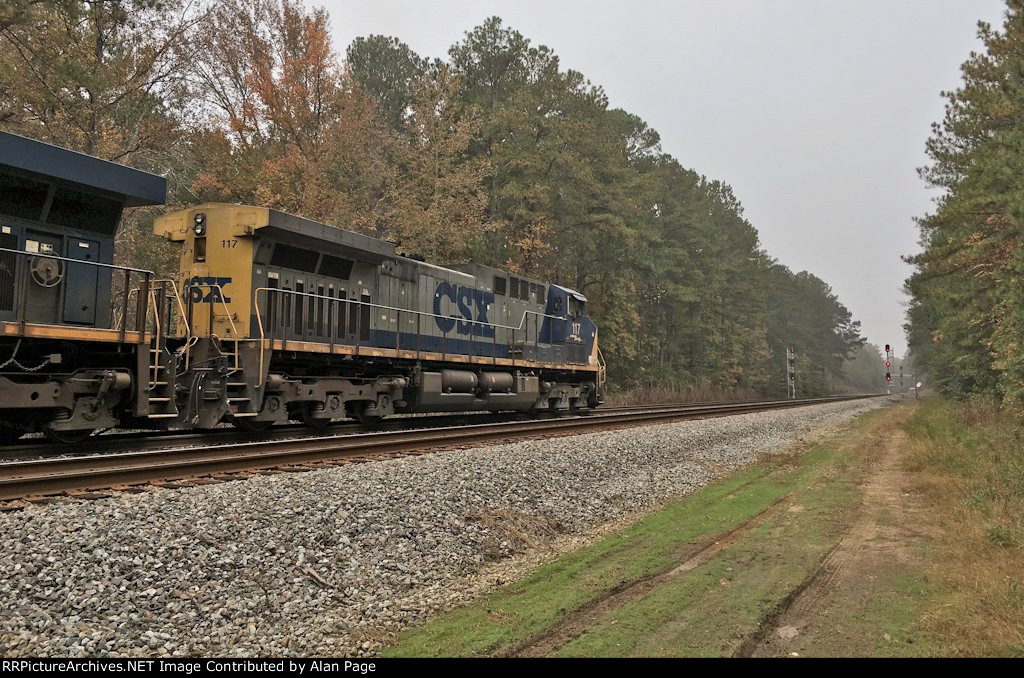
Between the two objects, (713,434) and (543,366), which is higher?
(543,366)

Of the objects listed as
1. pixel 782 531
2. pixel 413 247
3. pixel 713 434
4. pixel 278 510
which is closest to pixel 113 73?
pixel 413 247

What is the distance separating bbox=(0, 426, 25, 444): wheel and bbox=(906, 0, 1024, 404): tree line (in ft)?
65.9

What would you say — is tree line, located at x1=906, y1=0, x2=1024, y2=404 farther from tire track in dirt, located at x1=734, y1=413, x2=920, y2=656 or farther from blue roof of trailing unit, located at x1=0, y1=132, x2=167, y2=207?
blue roof of trailing unit, located at x1=0, y1=132, x2=167, y2=207

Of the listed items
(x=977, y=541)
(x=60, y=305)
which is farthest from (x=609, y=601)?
(x=60, y=305)

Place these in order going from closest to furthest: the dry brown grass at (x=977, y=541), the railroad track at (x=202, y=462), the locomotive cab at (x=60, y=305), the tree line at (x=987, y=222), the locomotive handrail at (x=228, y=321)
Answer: the dry brown grass at (x=977, y=541), the railroad track at (x=202, y=462), the locomotive cab at (x=60, y=305), the locomotive handrail at (x=228, y=321), the tree line at (x=987, y=222)

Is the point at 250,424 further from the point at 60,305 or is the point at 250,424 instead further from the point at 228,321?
the point at 60,305

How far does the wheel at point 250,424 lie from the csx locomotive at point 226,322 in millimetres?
61

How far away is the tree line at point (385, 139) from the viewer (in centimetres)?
1828

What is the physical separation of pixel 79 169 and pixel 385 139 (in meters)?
21.1

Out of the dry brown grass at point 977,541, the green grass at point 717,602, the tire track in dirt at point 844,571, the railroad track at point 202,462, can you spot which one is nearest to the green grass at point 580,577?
the green grass at point 717,602

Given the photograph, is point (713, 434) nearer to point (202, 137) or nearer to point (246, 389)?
point (246, 389)

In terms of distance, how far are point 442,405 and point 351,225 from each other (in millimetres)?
11822

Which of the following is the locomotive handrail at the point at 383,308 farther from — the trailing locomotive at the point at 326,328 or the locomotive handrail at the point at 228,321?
the locomotive handrail at the point at 228,321

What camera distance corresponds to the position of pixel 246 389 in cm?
1063
